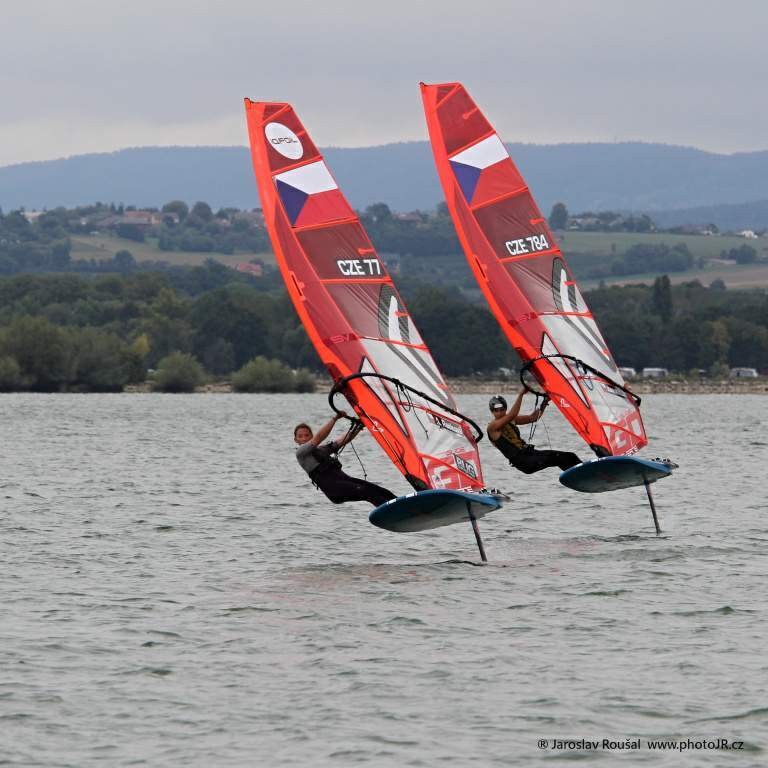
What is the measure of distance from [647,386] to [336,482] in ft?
384

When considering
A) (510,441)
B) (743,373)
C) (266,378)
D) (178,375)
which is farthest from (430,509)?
(743,373)

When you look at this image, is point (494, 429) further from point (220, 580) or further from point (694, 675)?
point (694, 675)

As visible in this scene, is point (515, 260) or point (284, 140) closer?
point (284, 140)

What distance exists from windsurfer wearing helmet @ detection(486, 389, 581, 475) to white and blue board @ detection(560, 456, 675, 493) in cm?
33

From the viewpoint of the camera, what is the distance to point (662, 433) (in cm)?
6700

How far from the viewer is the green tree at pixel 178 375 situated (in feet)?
375

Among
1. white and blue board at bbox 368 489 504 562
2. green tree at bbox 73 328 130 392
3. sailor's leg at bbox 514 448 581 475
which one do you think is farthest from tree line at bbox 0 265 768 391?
white and blue board at bbox 368 489 504 562

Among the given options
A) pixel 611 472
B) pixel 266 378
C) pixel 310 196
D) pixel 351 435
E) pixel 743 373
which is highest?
pixel 310 196

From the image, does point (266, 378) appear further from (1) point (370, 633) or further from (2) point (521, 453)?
(1) point (370, 633)

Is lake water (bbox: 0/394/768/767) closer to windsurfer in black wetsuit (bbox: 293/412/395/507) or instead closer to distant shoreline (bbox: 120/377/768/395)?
windsurfer in black wetsuit (bbox: 293/412/395/507)

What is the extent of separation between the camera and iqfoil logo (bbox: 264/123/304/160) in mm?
23219

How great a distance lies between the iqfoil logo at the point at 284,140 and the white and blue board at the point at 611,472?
5.70 m

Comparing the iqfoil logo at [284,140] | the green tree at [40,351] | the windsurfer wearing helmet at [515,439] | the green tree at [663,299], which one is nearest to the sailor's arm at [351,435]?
the windsurfer wearing helmet at [515,439]

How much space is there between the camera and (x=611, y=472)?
2422 cm
